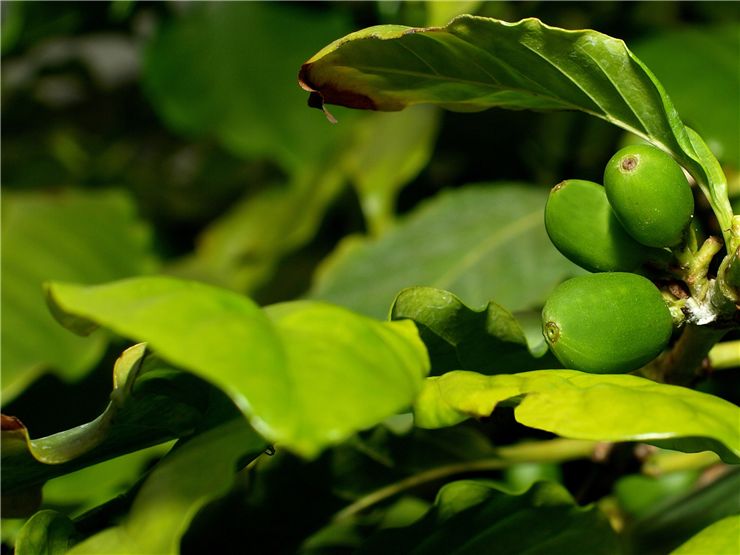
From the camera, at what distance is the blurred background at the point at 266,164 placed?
3.25ft

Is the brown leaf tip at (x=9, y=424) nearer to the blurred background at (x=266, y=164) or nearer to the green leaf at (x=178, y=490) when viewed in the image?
the green leaf at (x=178, y=490)

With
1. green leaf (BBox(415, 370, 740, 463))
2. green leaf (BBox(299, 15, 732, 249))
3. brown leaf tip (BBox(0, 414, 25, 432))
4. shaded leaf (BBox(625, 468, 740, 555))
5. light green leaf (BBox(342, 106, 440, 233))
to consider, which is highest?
green leaf (BBox(299, 15, 732, 249))

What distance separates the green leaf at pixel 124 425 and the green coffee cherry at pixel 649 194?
0.20 meters

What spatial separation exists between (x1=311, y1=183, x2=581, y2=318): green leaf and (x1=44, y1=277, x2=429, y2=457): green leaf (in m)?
0.50

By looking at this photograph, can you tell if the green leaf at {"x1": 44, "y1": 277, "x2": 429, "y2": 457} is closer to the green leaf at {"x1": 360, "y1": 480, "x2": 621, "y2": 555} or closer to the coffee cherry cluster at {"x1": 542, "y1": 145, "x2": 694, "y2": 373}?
the coffee cherry cluster at {"x1": 542, "y1": 145, "x2": 694, "y2": 373}

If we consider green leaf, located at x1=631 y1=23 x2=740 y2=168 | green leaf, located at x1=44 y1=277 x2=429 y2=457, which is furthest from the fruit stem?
green leaf, located at x1=631 y1=23 x2=740 y2=168

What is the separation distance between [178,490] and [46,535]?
0.08 meters

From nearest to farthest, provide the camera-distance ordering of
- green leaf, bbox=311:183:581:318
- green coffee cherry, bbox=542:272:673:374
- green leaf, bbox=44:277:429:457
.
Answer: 1. green leaf, bbox=44:277:429:457
2. green coffee cherry, bbox=542:272:673:374
3. green leaf, bbox=311:183:581:318

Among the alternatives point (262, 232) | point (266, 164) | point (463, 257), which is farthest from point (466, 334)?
point (266, 164)

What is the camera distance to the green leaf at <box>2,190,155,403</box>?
102cm

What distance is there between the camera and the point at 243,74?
1275mm

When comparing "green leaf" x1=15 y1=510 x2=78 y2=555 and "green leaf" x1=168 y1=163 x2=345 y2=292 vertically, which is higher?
"green leaf" x1=15 y1=510 x2=78 y2=555

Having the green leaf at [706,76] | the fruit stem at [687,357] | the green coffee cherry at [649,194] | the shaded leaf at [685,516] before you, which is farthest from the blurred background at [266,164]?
the green coffee cherry at [649,194]

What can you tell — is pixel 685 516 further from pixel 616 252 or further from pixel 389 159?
pixel 389 159
